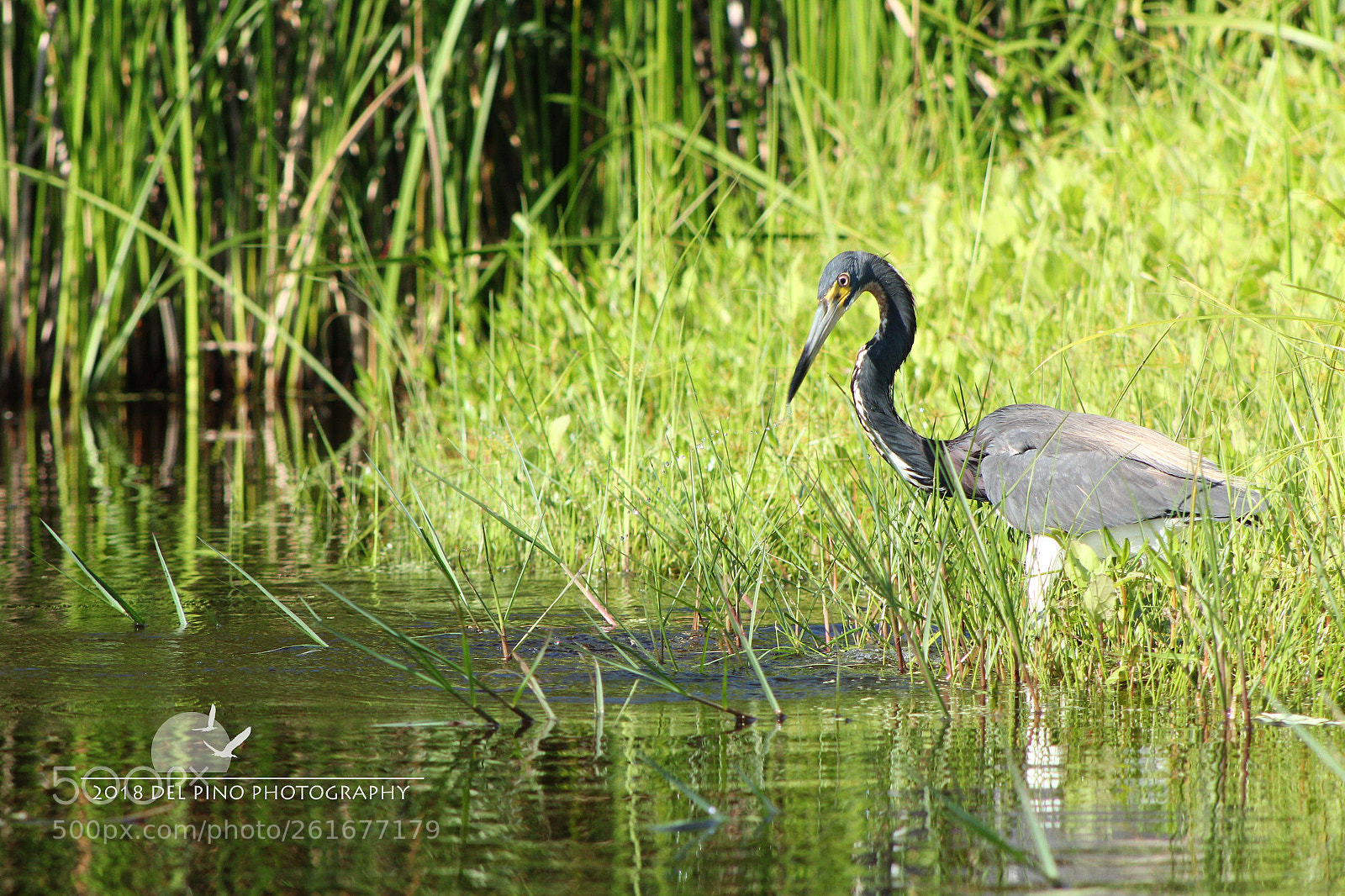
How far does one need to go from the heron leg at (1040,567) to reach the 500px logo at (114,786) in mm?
1782

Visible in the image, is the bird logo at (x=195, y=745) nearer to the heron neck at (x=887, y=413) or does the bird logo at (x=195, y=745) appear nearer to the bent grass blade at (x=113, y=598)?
the bent grass blade at (x=113, y=598)

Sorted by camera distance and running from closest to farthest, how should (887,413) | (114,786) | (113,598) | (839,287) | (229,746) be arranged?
(114,786)
(229,746)
(113,598)
(887,413)
(839,287)

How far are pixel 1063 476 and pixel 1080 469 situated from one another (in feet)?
0.15

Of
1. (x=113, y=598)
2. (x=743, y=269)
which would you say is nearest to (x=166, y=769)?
(x=113, y=598)

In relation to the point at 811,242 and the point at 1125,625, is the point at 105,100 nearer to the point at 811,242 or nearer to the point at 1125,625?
the point at 811,242

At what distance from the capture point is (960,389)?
361cm

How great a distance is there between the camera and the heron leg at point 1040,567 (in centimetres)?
335

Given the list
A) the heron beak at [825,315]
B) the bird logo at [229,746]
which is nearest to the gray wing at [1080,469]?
the heron beak at [825,315]

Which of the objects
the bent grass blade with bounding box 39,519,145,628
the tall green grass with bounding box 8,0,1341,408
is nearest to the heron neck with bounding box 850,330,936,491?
the bent grass blade with bounding box 39,519,145,628

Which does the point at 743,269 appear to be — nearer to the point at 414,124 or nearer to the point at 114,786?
the point at 414,124

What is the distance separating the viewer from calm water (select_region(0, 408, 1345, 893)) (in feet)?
7.14

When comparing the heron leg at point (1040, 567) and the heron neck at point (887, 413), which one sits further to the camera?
the heron neck at point (887, 413)

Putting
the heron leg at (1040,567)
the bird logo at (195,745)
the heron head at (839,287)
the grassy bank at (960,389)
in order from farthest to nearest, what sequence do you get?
1. the heron head at (839,287)
2. the heron leg at (1040,567)
3. the grassy bank at (960,389)
4. the bird logo at (195,745)

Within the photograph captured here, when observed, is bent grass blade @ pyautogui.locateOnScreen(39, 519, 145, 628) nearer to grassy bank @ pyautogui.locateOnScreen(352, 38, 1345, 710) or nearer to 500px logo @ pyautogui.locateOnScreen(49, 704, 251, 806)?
500px logo @ pyautogui.locateOnScreen(49, 704, 251, 806)
